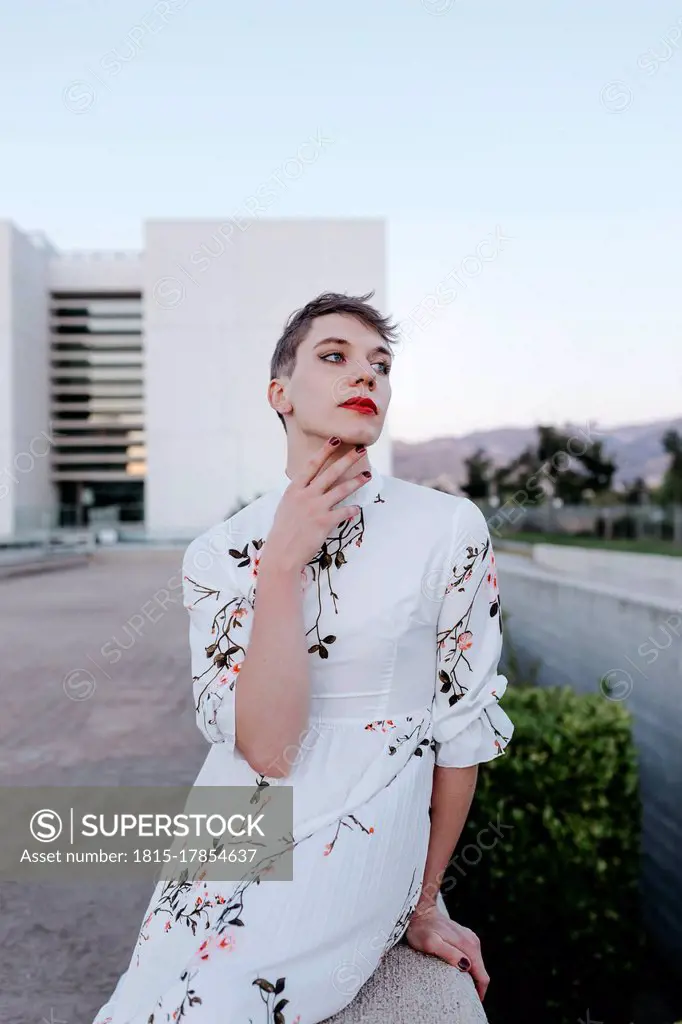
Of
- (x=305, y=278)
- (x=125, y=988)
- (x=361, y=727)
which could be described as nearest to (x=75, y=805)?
(x=125, y=988)

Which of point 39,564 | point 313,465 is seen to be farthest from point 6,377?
point 313,465

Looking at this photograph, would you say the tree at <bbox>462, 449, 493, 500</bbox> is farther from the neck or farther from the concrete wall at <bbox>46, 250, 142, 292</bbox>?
the neck

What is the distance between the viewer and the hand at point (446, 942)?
1464 millimetres

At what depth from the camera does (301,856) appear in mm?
1285

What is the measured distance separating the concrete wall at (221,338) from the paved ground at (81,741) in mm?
32475

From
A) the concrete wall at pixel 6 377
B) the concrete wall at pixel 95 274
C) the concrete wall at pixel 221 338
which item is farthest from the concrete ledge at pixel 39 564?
the concrete wall at pixel 95 274

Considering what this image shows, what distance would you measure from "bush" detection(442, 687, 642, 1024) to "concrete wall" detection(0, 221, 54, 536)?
44975 mm

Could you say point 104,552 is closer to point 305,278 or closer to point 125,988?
point 305,278

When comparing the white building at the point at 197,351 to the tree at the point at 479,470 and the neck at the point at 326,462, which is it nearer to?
the tree at the point at 479,470

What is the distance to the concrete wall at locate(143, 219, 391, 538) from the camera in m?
44.6

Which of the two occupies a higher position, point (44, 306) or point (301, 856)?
point (44, 306)

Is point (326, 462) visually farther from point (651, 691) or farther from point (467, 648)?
point (651, 691)

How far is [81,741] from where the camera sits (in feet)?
17.7

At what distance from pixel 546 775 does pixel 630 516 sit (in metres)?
27.9
